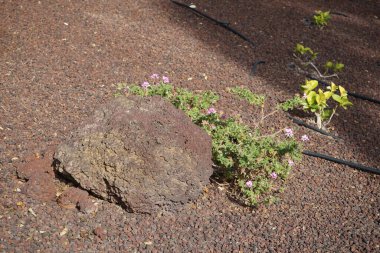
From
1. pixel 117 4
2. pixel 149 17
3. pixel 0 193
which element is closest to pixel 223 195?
pixel 0 193

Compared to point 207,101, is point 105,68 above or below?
below

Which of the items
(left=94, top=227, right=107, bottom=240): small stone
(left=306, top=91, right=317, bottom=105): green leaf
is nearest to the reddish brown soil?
(left=94, top=227, right=107, bottom=240): small stone

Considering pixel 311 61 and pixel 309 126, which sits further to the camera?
pixel 311 61

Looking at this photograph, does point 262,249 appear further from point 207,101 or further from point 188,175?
point 207,101

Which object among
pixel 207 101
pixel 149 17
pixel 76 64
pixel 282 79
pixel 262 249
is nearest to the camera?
pixel 262 249

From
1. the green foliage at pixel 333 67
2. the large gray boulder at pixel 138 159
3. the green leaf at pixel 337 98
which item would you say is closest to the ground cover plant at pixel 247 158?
the large gray boulder at pixel 138 159

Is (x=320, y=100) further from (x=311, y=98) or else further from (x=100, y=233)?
(x=100, y=233)

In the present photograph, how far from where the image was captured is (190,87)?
380 cm

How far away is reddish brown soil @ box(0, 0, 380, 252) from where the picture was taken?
2.44 m

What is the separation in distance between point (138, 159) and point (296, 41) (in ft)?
10.3

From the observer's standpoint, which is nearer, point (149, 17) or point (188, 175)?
point (188, 175)

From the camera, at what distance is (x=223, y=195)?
276 centimetres

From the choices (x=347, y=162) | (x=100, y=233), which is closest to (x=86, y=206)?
(x=100, y=233)

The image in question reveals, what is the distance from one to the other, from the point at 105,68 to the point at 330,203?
2066 mm
